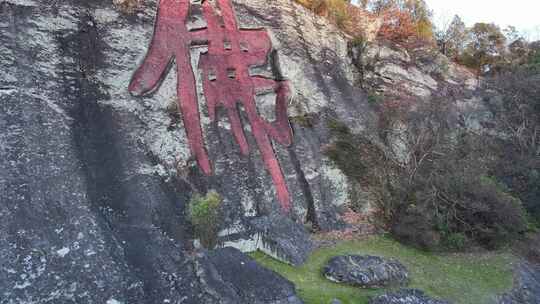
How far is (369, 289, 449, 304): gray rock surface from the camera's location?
6.16 meters

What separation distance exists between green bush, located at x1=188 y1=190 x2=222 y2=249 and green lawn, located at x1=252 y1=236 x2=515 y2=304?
107cm

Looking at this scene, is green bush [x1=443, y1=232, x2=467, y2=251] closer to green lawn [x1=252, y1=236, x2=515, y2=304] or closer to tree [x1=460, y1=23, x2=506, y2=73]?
green lawn [x1=252, y1=236, x2=515, y2=304]

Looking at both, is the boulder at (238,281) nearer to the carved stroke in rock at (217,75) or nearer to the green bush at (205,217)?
the green bush at (205,217)

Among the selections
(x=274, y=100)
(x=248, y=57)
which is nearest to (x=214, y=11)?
(x=248, y=57)

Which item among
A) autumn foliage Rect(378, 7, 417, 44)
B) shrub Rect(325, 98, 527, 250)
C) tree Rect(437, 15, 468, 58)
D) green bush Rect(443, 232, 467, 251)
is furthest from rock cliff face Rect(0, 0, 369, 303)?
tree Rect(437, 15, 468, 58)

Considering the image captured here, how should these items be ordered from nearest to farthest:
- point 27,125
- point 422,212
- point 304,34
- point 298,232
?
point 27,125
point 298,232
point 422,212
point 304,34

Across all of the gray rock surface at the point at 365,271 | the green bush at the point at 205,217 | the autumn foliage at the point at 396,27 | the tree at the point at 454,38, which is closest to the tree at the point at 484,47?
the tree at the point at 454,38

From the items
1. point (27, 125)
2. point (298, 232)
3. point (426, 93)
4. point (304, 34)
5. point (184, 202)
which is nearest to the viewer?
point (27, 125)

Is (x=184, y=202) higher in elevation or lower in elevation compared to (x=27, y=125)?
lower

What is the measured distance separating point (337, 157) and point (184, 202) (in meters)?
4.82

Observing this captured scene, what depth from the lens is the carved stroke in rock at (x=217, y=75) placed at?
27.5 feet

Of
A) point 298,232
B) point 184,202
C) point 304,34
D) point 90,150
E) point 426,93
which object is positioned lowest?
point 298,232

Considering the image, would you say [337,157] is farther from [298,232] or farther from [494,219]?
[494,219]

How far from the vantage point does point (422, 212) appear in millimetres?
8992
